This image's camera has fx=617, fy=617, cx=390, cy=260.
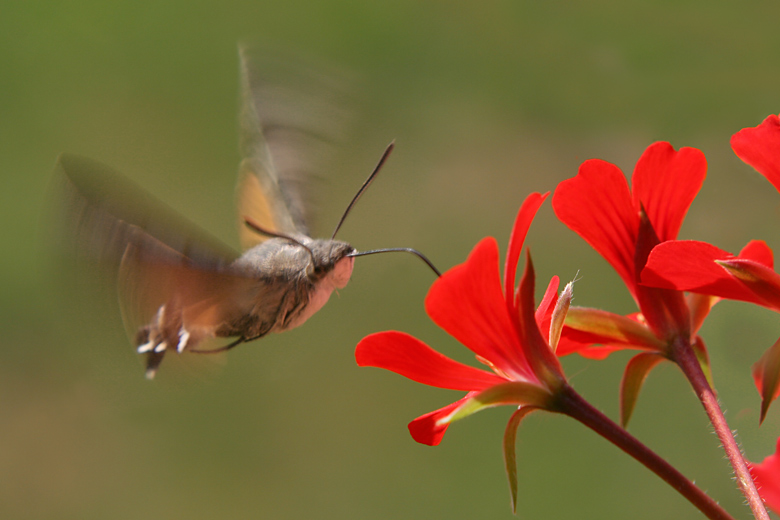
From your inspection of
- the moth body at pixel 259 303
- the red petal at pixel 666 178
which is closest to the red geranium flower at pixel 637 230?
the red petal at pixel 666 178

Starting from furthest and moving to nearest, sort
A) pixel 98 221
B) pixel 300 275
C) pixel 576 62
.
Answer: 1. pixel 576 62
2. pixel 300 275
3. pixel 98 221

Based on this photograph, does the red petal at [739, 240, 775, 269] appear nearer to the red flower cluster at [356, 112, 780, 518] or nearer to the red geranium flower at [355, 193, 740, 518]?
the red flower cluster at [356, 112, 780, 518]

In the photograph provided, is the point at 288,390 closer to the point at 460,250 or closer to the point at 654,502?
the point at 460,250

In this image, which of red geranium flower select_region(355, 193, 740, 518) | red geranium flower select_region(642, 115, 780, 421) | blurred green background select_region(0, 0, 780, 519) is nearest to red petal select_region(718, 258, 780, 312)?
red geranium flower select_region(642, 115, 780, 421)

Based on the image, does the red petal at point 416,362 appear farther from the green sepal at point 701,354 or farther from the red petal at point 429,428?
the green sepal at point 701,354

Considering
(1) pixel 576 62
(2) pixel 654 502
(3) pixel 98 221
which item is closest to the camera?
(3) pixel 98 221

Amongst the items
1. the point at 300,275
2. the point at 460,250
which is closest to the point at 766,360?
the point at 300,275
